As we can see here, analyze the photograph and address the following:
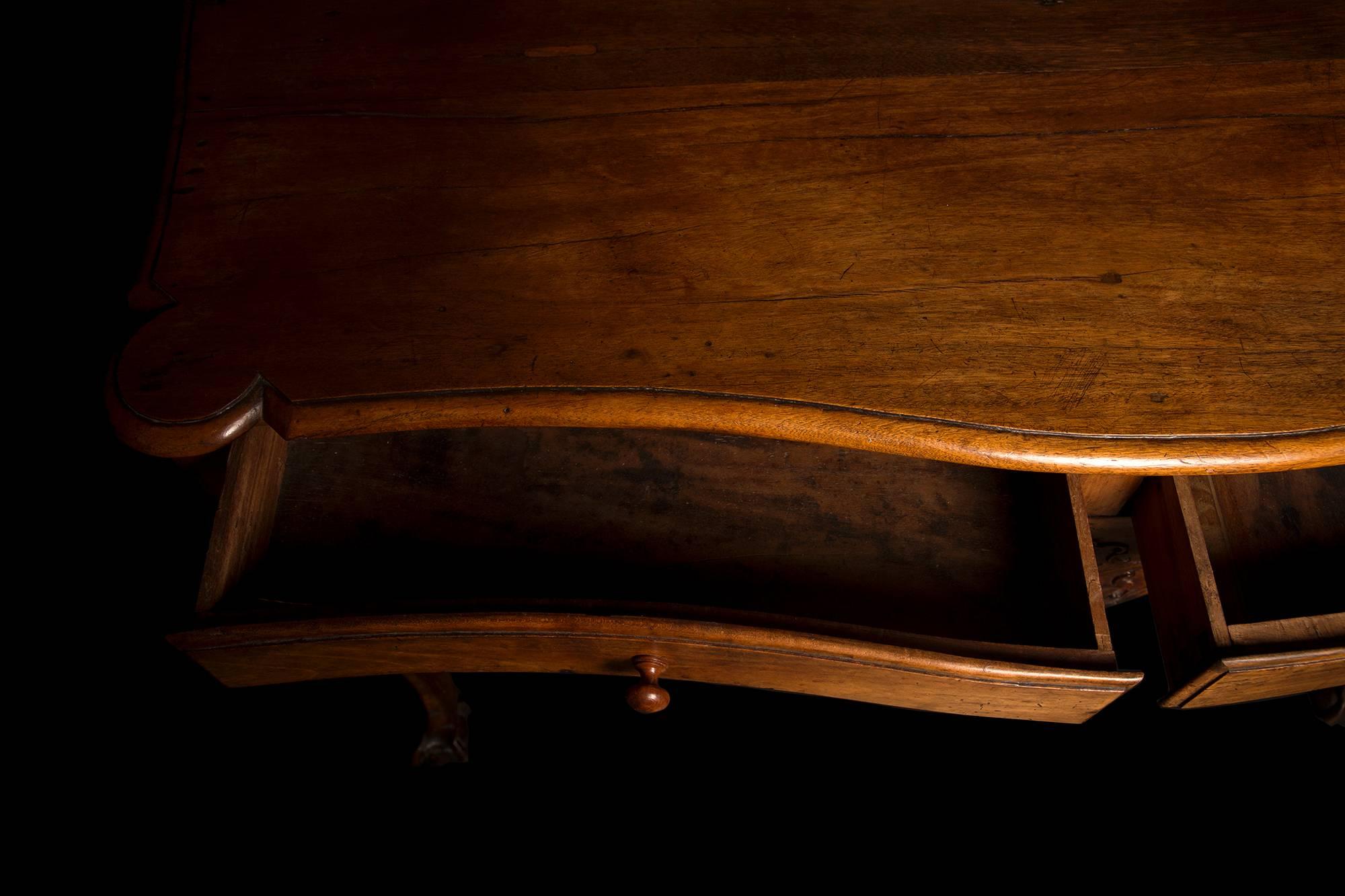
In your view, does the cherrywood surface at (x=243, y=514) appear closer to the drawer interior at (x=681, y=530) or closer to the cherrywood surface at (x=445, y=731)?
the drawer interior at (x=681, y=530)

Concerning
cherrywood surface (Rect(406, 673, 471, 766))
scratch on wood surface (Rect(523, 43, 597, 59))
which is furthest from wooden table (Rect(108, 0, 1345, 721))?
cherrywood surface (Rect(406, 673, 471, 766))

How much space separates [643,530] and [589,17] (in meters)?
0.57

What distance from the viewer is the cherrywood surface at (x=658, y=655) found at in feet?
2.38

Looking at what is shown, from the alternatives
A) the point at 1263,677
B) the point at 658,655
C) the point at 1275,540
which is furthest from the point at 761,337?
the point at 1275,540

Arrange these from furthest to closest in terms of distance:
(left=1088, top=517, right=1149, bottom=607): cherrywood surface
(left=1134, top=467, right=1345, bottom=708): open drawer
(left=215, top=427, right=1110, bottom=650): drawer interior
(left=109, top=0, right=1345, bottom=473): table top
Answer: (left=1088, top=517, right=1149, bottom=607): cherrywood surface → (left=215, top=427, right=1110, bottom=650): drawer interior → (left=1134, top=467, right=1345, bottom=708): open drawer → (left=109, top=0, right=1345, bottom=473): table top

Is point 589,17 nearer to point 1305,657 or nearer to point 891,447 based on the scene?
point 891,447

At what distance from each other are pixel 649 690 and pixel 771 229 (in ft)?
1.44

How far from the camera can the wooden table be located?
679 mm

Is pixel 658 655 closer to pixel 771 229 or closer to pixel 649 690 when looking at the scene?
pixel 649 690

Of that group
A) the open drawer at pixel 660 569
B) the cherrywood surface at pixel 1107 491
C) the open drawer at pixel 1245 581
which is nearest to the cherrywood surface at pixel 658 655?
the open drawer at pixel 660 569

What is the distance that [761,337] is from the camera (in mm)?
693

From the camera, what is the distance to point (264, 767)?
1204mm

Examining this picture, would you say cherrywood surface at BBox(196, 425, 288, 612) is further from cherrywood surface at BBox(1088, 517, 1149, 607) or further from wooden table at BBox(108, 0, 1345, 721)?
cherrywood surface at BBox(1088, 517, 1149, 607)

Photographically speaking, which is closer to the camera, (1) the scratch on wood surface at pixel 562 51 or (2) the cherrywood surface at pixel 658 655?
(2) the cherrywood surface at pixel 658 655
